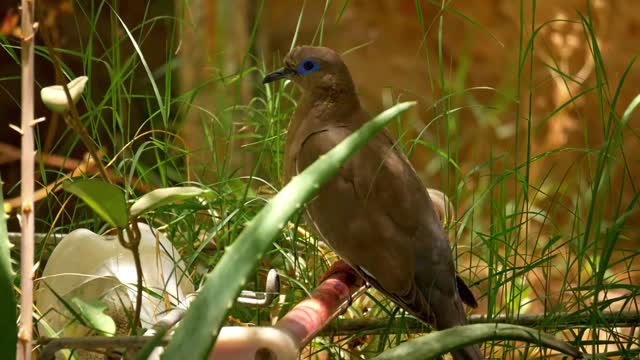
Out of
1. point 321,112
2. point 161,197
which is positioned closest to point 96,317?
point 161,197

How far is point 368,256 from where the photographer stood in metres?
1.27

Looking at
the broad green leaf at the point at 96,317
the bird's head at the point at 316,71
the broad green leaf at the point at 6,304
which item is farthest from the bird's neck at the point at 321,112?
the broad green leaf at the point at 6,304

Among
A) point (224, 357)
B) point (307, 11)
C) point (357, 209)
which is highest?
point (307, 11)

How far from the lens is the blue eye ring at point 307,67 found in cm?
147

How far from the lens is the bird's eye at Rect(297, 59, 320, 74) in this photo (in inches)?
57.8

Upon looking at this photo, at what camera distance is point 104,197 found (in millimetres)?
789

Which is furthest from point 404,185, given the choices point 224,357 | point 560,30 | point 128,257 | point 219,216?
point 560,30

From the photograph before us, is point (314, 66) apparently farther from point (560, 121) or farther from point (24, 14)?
point (560, 121)

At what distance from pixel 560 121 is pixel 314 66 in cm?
185

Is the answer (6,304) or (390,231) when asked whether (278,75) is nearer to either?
(390,231)

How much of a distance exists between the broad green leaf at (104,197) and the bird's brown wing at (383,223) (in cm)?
48

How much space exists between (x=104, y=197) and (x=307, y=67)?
0.72m

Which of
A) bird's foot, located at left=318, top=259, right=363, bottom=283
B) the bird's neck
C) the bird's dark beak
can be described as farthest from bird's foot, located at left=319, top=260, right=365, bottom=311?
the bird's dark beak

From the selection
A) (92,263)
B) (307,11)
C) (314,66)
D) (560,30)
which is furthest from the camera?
(307,11)
